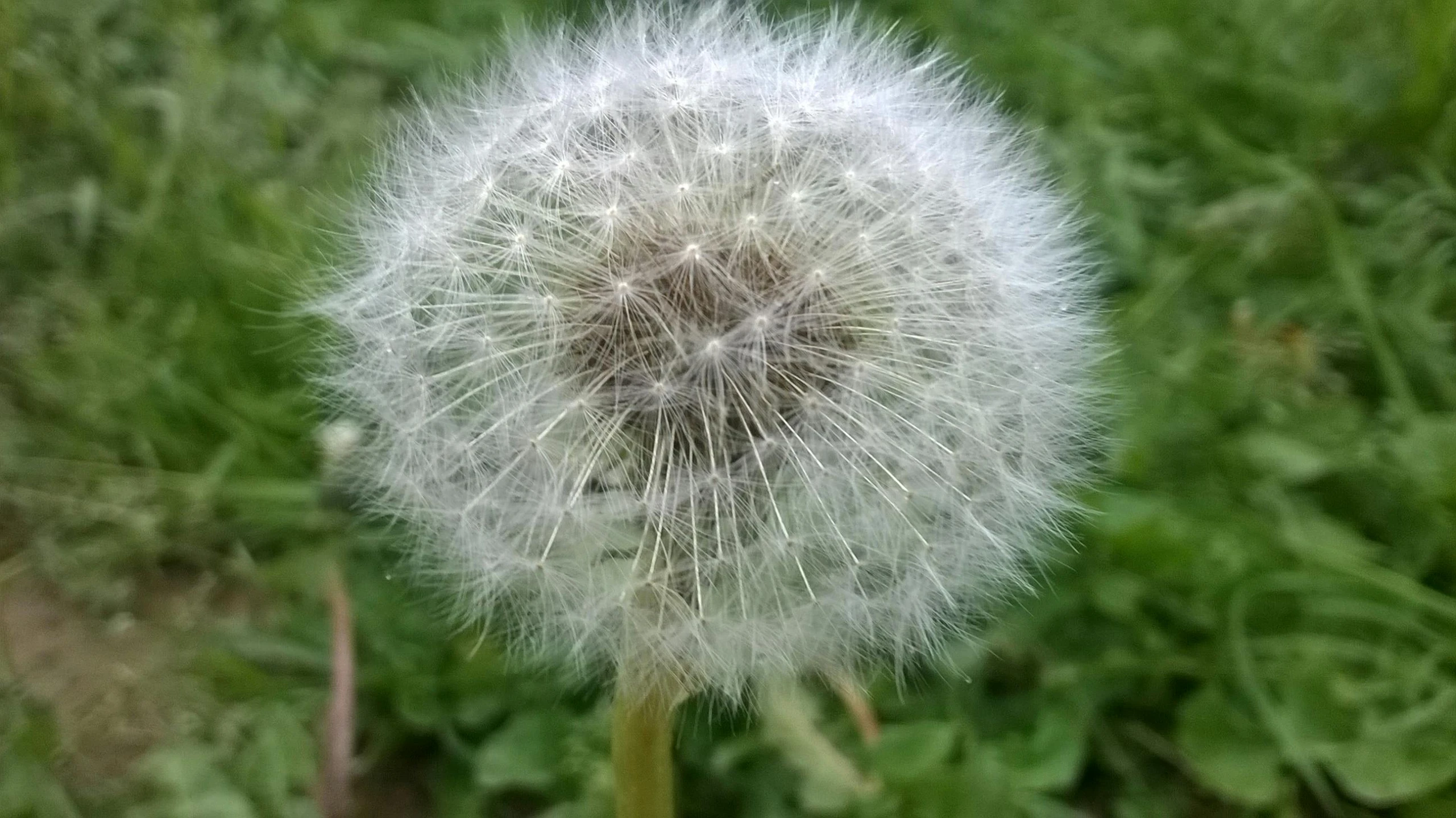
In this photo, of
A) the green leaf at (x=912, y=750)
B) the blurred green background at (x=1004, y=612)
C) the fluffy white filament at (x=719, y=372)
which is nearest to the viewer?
→ the fluffy white filament at (x=719, y=372)

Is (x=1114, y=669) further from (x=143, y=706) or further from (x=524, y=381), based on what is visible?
(x=143, y=706)

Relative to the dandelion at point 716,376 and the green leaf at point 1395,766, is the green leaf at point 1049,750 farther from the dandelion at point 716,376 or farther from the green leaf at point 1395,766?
the dandelion at point 716,376

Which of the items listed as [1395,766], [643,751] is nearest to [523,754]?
[643,751]

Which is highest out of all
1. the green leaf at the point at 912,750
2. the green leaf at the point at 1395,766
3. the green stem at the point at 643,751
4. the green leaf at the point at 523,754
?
the green leaf at the point at 523,754

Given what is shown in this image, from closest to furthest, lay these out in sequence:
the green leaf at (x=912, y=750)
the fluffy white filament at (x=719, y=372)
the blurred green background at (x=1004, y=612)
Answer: the fluffy white filament at (x=719, y=372) < the green leaf at (x=912, y=750) < the blurred green background at (x=1004, y=612)

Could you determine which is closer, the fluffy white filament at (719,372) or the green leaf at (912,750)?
the fluffy white filament at (719,372)

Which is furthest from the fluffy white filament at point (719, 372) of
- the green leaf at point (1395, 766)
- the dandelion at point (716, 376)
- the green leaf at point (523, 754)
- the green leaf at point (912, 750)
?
the green leaf at point (1395, 766)

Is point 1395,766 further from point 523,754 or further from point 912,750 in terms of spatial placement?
point 523,754

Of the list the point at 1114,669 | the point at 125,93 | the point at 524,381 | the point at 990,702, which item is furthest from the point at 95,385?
the point at 1114,669
